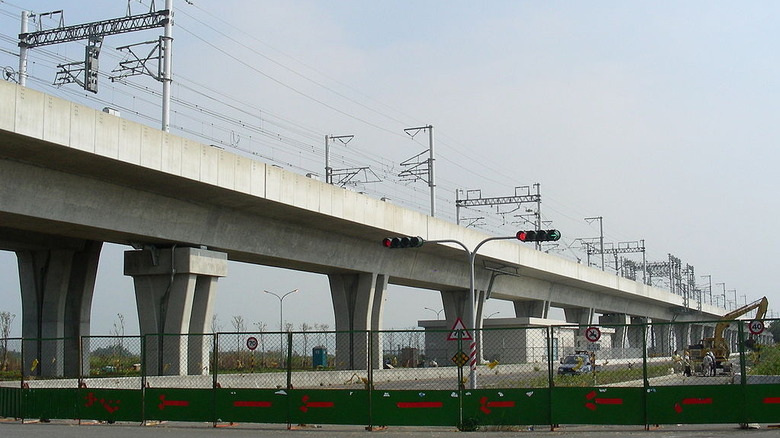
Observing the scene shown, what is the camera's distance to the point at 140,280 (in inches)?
1433

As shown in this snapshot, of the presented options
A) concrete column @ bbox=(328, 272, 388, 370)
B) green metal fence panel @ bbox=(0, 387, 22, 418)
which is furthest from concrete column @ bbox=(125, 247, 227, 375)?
concrete column @ bbox=(328, 272, 388, 370)

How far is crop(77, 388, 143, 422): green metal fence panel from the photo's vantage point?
20891 mm

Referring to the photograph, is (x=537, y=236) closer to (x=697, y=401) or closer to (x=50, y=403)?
(x=697, y=401)

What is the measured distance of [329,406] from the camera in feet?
63.9

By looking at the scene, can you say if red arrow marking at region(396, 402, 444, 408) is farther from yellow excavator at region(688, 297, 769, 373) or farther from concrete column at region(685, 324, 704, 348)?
concrete column at region(685, 324, 704, 348)

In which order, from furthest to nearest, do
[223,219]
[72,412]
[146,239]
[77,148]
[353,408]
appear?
[223,219] → [146,239] → [77,148] → [72,412] → [353,408]

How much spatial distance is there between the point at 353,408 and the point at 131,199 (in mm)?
15358

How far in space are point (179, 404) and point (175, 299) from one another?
1543 centimetres

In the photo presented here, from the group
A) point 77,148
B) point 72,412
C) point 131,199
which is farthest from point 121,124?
point 72,412

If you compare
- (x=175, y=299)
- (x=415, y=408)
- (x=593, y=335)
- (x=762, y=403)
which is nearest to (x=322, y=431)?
(x=415, y=408)

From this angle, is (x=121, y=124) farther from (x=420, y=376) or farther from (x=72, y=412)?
(x=420, y=376)

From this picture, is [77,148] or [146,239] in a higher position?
[77,148]

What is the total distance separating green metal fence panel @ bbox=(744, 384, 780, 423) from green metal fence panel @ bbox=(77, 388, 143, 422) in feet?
43.1

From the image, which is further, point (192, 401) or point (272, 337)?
point (272, 337)
